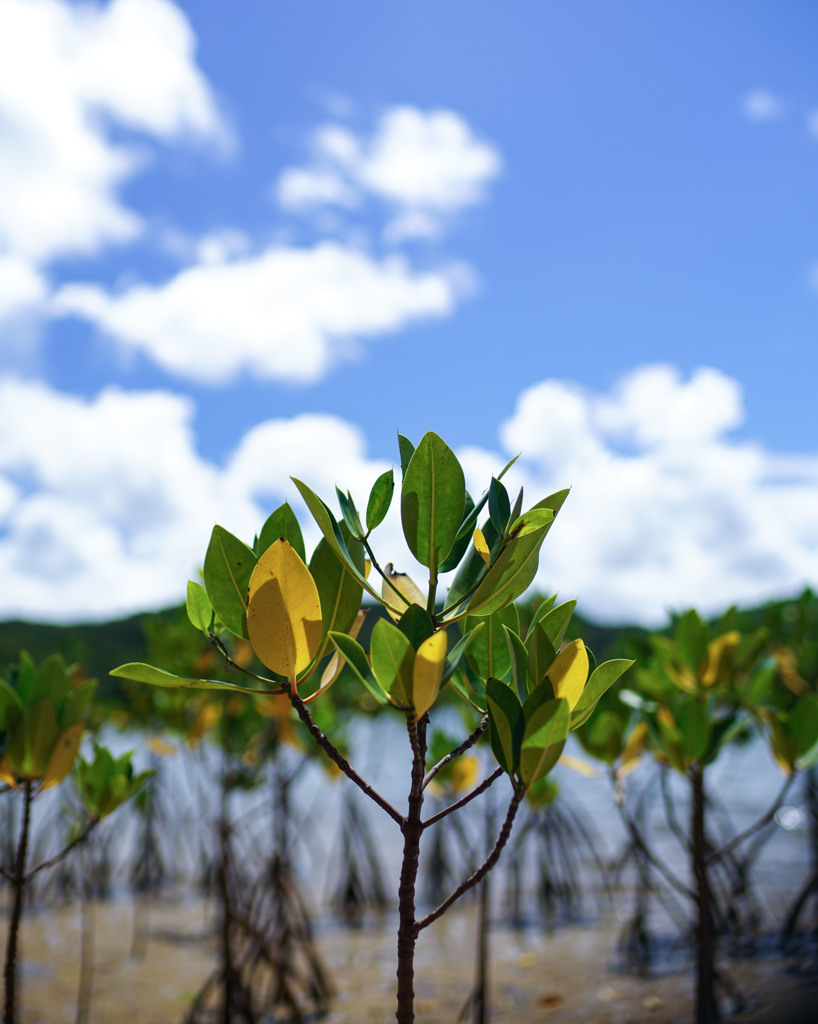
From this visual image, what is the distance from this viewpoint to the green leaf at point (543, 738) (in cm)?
106

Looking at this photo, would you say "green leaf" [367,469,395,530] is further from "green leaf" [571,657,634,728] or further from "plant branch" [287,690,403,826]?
"green leaf" [571,657,634,728]

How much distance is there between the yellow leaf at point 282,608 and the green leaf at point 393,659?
0.13 metres

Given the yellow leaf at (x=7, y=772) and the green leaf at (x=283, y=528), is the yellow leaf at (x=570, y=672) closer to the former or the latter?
the green leaf at (x=283, y=528)

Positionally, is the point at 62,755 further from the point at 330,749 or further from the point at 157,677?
the point at 330,749

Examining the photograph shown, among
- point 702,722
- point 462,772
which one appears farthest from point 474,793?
point 462,772

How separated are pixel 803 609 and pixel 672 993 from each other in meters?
2.38

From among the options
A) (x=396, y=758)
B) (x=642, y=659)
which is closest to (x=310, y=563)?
(x=642, y=659)

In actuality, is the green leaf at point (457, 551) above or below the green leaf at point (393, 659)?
above

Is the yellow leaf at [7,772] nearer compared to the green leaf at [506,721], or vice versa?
the green leaf at [506,721]

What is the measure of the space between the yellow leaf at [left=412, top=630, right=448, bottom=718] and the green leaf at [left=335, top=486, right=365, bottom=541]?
0.67 feet

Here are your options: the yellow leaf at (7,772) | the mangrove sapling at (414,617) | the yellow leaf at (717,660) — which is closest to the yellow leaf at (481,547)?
the mangrove sapling at (414,617)

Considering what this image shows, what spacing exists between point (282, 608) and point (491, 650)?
1.22 feet

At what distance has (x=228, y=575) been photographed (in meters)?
1.16

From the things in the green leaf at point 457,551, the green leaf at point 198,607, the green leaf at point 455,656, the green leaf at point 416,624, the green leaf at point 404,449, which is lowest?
the green leaf at point 455,656
